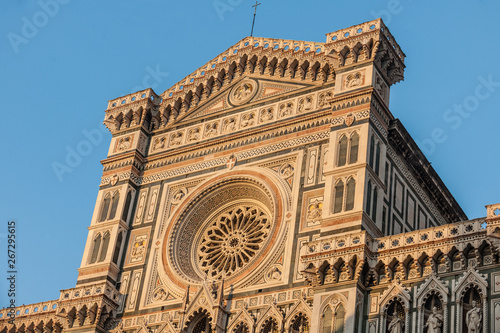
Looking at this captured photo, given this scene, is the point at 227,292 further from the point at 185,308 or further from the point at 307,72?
the point at 307,72

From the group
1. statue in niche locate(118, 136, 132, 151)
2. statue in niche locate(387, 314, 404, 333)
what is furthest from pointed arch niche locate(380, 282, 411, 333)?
statue in niche locate(118, 136, 132, 151)

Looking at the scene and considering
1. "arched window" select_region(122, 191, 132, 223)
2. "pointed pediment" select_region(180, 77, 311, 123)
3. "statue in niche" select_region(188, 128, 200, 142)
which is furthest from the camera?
A: "statue in niche" select_region(188, 128, 200, 142)

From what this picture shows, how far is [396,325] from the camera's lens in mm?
23469

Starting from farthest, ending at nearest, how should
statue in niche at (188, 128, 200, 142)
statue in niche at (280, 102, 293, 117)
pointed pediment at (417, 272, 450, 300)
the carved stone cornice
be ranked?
statue in niche at (188, 128, 200, 142), statue in niche at (280, 102, 293, 117), the carved stone cornice, pointed pediment at (417, 272, 450, 300)

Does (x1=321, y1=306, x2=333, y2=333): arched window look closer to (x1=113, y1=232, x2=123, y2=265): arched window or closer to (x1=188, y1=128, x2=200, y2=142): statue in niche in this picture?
(x1=113, y1=232, x2=123, y2=265): arched window

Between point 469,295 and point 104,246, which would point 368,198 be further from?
point 104,246

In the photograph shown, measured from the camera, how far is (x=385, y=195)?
27375 mm

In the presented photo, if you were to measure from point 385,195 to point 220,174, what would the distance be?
514 cm

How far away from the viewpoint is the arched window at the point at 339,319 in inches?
936

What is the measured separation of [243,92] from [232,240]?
534cm

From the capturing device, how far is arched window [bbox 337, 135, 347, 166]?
2697 centimetres

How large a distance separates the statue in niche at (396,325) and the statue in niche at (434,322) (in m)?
0.64

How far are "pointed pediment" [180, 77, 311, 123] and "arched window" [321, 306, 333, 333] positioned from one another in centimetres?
827

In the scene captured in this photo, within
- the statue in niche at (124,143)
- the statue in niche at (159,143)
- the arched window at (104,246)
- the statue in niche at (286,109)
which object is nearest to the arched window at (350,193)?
the statue in niche at (286,109)
